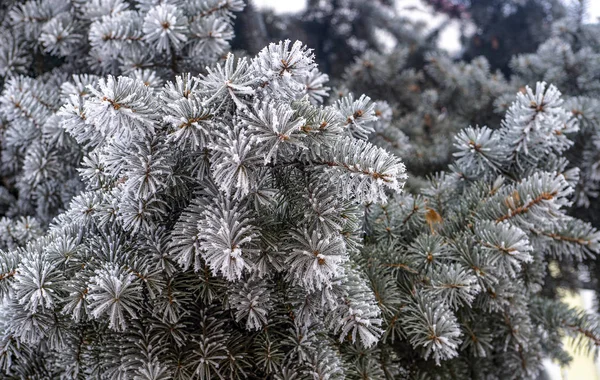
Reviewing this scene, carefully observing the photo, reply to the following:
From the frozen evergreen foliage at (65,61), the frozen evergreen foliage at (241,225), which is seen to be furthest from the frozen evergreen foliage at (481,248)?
the frozen evergreen foliage at (65,61)

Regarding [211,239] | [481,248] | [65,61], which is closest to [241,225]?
[211,239]

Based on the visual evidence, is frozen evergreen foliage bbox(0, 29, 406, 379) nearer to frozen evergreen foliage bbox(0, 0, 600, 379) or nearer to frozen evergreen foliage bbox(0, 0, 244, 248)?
frozen evergreen foliage bbox(0, 0, 600, 379)

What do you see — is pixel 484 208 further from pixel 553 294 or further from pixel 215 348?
pixel 553 294

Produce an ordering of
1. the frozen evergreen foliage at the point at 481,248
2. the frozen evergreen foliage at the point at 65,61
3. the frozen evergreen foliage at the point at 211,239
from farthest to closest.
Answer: the frozen evergreen foliage at the point at 65,61, the frozen evergreen foliage at the point at 481,248, the frozen evergreen foliage at the point at 211,239

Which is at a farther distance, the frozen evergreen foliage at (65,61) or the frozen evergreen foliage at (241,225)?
the frozen evergreen foliage at (65,61)

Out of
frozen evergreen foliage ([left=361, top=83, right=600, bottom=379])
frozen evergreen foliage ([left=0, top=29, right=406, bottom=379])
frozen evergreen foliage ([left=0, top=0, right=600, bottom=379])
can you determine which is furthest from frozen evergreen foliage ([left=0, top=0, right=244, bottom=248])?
frozen evergreen foliage ([left=361, top=83, right=600, bottom=379])

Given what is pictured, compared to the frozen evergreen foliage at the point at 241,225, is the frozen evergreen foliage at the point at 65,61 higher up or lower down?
higher up

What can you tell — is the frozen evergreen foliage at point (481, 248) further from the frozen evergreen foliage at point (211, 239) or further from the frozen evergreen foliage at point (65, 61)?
the frozen evergreen foliage at point (65, 61)

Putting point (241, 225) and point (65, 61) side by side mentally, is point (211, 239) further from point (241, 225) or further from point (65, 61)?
point (65, 61)

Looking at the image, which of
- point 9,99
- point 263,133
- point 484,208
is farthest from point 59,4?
point 484,208

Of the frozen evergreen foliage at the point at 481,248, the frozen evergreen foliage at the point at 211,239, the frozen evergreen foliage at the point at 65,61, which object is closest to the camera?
the frozen evergreen foliage at the point at 211,239
